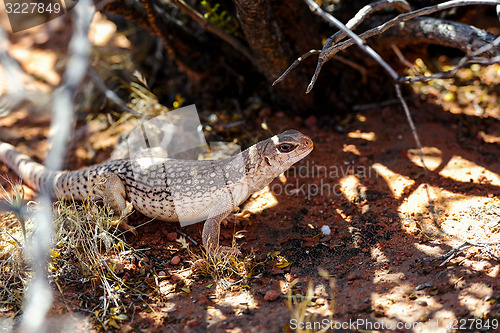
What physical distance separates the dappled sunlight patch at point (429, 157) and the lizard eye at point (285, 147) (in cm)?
202

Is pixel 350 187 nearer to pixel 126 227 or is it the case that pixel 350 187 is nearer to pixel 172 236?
pixel 172 236

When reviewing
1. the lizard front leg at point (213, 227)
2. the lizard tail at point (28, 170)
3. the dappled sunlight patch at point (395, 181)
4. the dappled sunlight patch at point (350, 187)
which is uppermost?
the dappled sunlight patch at point (395, 181)

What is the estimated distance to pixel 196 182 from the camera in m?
4.95

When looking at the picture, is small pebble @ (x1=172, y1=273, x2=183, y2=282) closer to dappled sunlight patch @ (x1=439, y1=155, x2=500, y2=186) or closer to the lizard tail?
the lizard tail

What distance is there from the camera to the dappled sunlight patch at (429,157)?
5719 millimetres

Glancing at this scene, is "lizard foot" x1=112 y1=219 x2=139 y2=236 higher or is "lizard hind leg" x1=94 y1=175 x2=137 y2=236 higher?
"lizard hind leg" x1=94 y1=175 x2=137 y2=236

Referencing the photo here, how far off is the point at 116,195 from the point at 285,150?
206cm

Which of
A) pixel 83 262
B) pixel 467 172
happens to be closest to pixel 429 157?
pixel 467 172

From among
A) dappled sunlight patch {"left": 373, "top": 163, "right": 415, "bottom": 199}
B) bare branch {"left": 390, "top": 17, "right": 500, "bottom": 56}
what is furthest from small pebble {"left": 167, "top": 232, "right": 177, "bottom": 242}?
bare branch {"left": 390, "top": 17, "right": 500, "bottom": 56}

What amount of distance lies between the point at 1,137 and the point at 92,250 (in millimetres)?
4080

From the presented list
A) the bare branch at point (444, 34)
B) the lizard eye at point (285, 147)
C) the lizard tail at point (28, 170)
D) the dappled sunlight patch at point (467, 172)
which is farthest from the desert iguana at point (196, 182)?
the bare branch at point (444, 34)

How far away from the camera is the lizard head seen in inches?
189

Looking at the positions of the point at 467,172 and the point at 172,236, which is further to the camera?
the point at 467,172

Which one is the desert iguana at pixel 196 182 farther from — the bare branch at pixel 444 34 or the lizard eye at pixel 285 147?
the bare branch at pixel 444 34
